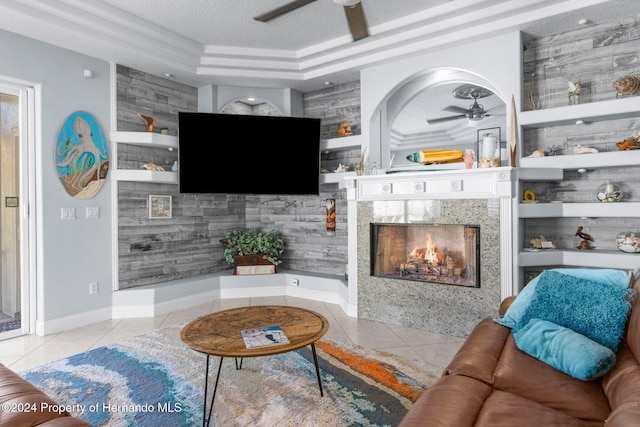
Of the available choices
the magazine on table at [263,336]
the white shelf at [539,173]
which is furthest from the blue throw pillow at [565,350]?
the white shelf at [539,173]

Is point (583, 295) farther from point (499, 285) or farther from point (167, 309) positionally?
point (167, 309)

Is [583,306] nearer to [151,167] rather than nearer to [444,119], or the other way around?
[444,119]

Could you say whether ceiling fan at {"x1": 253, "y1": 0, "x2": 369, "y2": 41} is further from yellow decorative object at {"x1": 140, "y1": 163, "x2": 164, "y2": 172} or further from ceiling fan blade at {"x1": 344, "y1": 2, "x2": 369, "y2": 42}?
yellow decorative object at {"x1": 140, "y1": 163, "x2": 164, "y2": 172}

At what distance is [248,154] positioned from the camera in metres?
4.34

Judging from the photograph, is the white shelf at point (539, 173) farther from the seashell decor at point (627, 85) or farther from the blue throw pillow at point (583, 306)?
the blue throw pillow at point (583, 306)

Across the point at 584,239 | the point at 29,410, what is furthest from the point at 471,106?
the point at 29,410

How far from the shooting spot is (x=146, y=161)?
4293 mm

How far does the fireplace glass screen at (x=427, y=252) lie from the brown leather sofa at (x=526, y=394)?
1586 millimetres

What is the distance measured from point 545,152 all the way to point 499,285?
1.27 meters

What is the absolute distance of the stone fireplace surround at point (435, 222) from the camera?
3125 mm

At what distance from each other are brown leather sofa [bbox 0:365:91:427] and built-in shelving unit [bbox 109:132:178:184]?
9.18 feet

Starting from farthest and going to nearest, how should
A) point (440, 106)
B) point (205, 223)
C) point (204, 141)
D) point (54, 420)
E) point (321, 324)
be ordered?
point (205, 223)
point (204, 141)
point (440, 106)
point (321, 324)
point (54, 420)

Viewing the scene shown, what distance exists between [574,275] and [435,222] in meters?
1.49

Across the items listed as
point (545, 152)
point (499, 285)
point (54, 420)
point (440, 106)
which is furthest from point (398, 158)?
point (54, 420)
